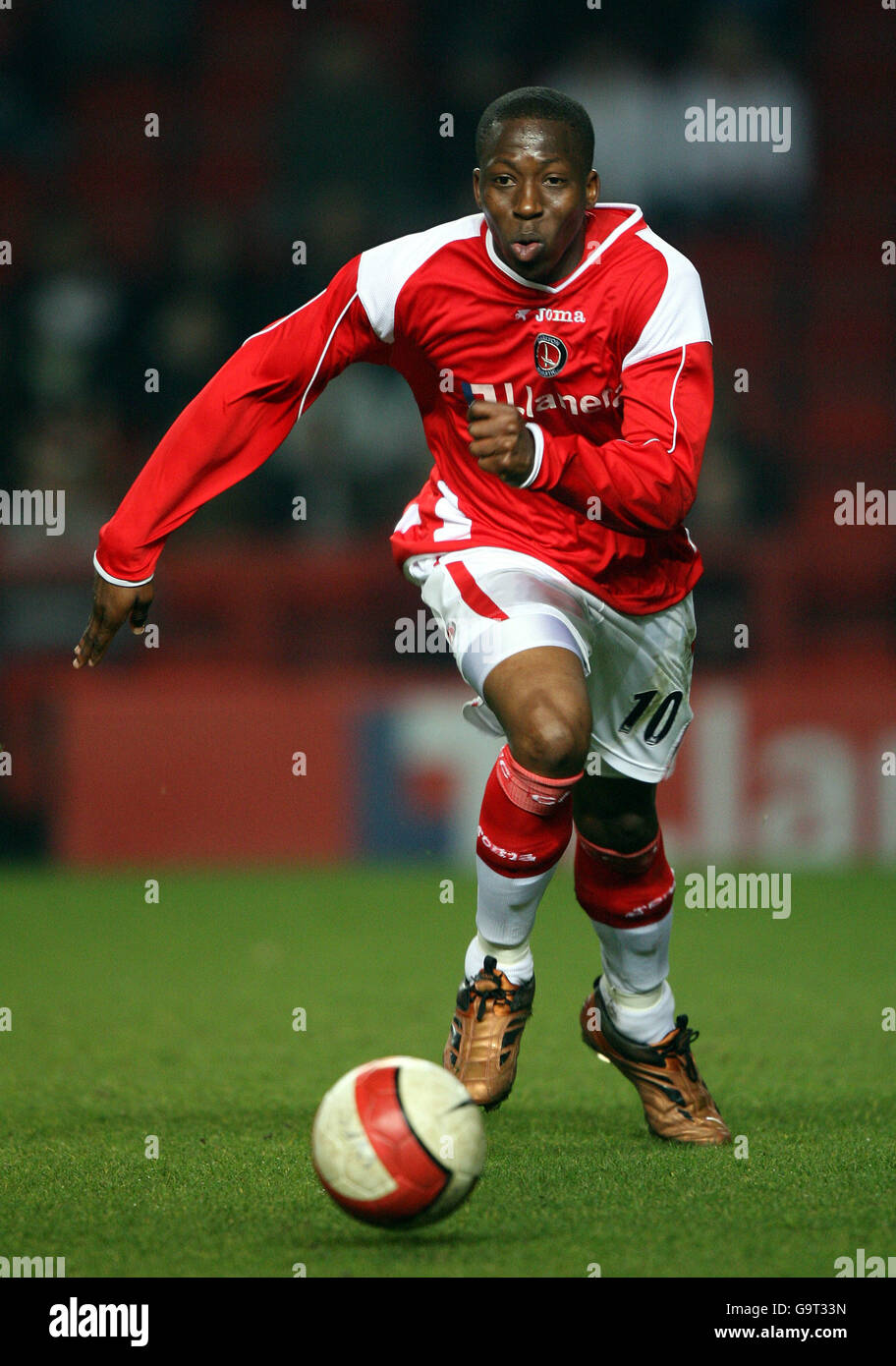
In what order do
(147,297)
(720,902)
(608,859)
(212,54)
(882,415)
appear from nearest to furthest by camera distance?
(608,859), (720,902), (147,297), (882,415), (212,54)

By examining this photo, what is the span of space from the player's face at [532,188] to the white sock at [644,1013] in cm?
154

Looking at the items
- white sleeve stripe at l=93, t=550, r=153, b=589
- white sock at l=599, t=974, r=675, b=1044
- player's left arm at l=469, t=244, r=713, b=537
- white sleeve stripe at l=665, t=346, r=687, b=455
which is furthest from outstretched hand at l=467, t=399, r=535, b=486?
white sock at l=599, t=974, r=675, b=1044

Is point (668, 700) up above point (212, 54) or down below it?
below

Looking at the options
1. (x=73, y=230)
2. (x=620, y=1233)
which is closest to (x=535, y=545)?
(x=620, y=1233)

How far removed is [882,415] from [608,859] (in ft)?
23.8

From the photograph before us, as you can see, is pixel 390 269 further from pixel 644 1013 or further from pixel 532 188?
pixel 644 1013

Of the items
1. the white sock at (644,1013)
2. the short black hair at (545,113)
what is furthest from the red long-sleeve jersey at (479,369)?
the white sock at (644,1013)

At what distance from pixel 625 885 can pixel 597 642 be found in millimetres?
518

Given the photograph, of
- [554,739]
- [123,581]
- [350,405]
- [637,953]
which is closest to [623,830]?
[637,953]

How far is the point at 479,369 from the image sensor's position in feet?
12.5

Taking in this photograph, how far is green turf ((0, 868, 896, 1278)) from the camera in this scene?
2918mm

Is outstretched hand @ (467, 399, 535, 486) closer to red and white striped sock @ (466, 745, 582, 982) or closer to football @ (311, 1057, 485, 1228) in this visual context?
red and white striped sock @ (466, 745, 582, 982)

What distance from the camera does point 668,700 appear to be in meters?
3.93
